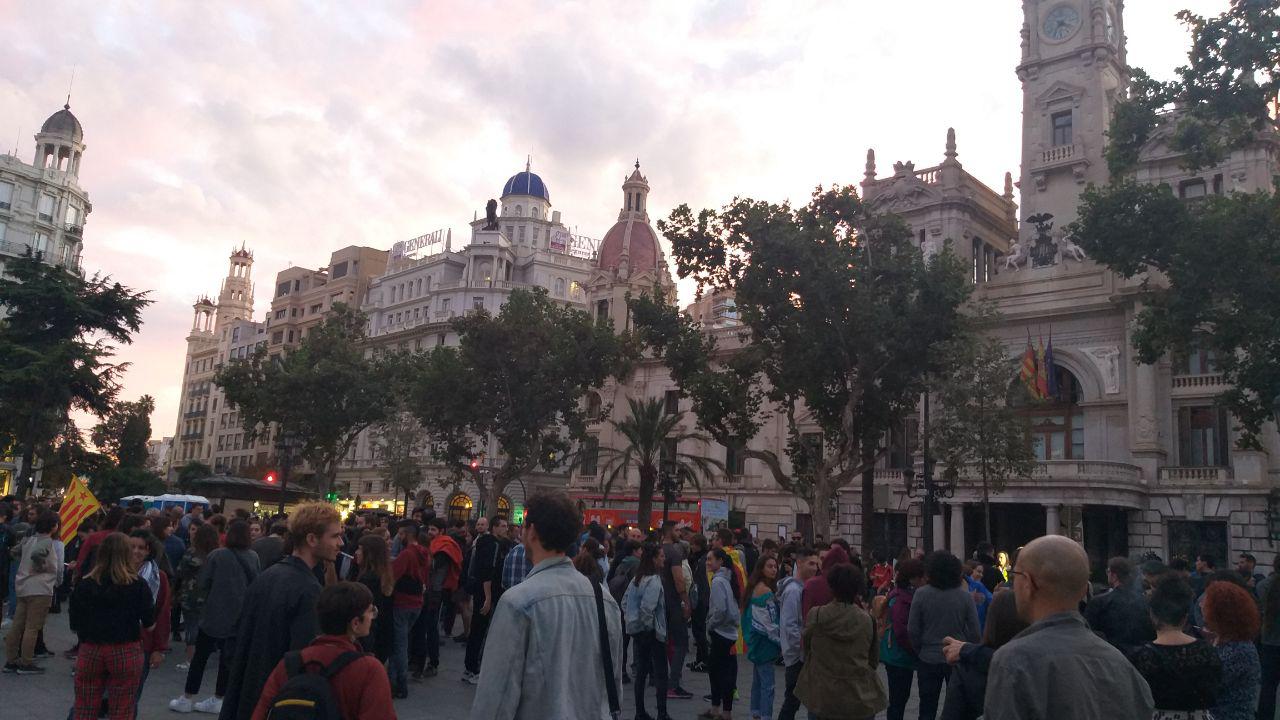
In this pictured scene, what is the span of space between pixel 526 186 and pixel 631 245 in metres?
16.6

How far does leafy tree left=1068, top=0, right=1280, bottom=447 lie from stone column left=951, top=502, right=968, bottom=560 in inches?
608

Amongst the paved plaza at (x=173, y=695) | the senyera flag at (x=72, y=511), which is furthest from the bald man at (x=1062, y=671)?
the senyera flag at (x=72, y=511)

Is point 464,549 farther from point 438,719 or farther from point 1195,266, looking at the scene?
point 1195,266

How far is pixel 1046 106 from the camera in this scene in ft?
139

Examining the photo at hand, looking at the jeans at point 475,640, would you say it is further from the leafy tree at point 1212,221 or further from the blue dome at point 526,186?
the blue dome at point 526,186

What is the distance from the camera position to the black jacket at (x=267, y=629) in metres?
5.46

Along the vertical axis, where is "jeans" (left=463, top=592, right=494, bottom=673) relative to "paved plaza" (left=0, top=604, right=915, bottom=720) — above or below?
above

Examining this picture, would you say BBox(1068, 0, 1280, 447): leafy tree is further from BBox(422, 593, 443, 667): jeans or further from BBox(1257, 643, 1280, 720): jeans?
BBox(422, 593, 443, 667): jeans

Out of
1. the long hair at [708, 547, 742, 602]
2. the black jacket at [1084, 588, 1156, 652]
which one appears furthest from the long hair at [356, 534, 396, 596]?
the black jacket at [1084, 588, 1156, 652]

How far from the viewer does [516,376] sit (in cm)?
4122

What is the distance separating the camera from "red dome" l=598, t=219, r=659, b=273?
68688mm

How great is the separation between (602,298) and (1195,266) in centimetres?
4455

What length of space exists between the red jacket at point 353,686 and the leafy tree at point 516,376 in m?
36.3

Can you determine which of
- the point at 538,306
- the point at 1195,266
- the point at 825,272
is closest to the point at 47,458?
the point at 538,306
